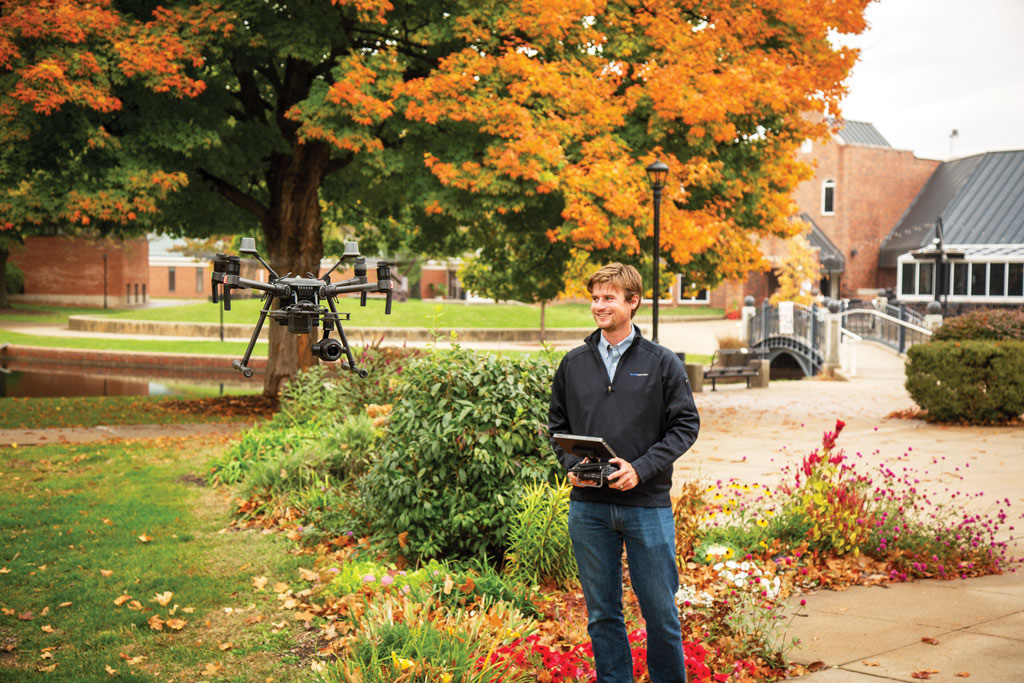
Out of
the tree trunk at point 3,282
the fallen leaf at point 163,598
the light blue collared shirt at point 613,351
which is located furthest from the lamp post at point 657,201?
the tree trunk at point 3,282

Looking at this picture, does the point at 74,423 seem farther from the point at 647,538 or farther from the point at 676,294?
the point at 676,294

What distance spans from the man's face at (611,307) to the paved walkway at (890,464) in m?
2.15

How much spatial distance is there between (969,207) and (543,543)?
47.6 meters

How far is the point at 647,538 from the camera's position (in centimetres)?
370

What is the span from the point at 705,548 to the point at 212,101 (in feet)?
39.4

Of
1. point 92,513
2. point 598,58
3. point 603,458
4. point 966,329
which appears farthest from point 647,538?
point 966,329

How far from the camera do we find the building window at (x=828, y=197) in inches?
2076

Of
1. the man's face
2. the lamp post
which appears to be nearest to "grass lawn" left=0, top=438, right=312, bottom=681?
the man's face

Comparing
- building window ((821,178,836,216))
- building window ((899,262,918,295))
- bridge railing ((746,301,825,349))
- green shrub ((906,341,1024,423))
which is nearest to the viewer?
green shrub ((906,341,1024,423))

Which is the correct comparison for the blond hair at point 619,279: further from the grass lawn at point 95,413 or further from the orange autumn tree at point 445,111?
the grass lawn at point 95,413

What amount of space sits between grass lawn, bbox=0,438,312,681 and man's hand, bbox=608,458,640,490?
225cm

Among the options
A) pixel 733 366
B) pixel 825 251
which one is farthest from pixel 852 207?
pixel 733 366

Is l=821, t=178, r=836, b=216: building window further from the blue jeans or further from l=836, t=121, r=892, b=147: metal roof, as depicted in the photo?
the blue jeans

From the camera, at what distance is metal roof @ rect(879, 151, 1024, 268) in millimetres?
44688
